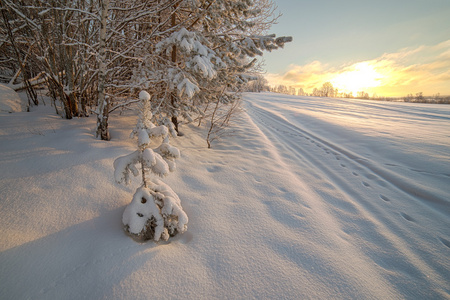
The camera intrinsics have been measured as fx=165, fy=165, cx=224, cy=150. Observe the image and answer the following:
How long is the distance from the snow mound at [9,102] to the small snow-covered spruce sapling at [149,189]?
5984mm

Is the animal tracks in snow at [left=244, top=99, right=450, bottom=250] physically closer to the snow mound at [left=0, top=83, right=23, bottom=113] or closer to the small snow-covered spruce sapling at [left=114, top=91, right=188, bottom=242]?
the small snow-covered spruce sapling at [left=114, top=91, right=188, bottom=242]

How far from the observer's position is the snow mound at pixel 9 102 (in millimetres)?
4732

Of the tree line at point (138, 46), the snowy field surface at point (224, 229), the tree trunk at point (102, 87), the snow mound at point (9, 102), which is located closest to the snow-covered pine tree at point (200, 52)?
the tree line at point (138, 46)

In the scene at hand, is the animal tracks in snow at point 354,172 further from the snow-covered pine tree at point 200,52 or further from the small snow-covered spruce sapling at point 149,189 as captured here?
the small snow-covered spruce sapling at point 149,189

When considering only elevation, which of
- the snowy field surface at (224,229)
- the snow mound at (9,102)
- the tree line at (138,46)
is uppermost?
the tree line at (138,46)

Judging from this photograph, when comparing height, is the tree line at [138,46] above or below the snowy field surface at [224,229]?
above

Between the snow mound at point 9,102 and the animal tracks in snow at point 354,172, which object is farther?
the snow mound at point 9,102

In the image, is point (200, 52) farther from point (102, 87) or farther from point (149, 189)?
point (149, 189)

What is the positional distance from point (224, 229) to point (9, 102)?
7.42m

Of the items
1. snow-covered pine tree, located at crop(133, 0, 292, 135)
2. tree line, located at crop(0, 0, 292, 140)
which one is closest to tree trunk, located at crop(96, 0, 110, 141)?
tree line, located at crop(0, 0, 292, 140)

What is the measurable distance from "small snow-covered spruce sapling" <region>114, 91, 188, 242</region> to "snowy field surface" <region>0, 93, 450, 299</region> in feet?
0.54

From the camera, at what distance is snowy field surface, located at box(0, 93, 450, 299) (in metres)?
1.51

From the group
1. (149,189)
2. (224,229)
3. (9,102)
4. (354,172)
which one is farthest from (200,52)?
(9,102)

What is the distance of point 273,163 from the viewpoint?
4156 mm
